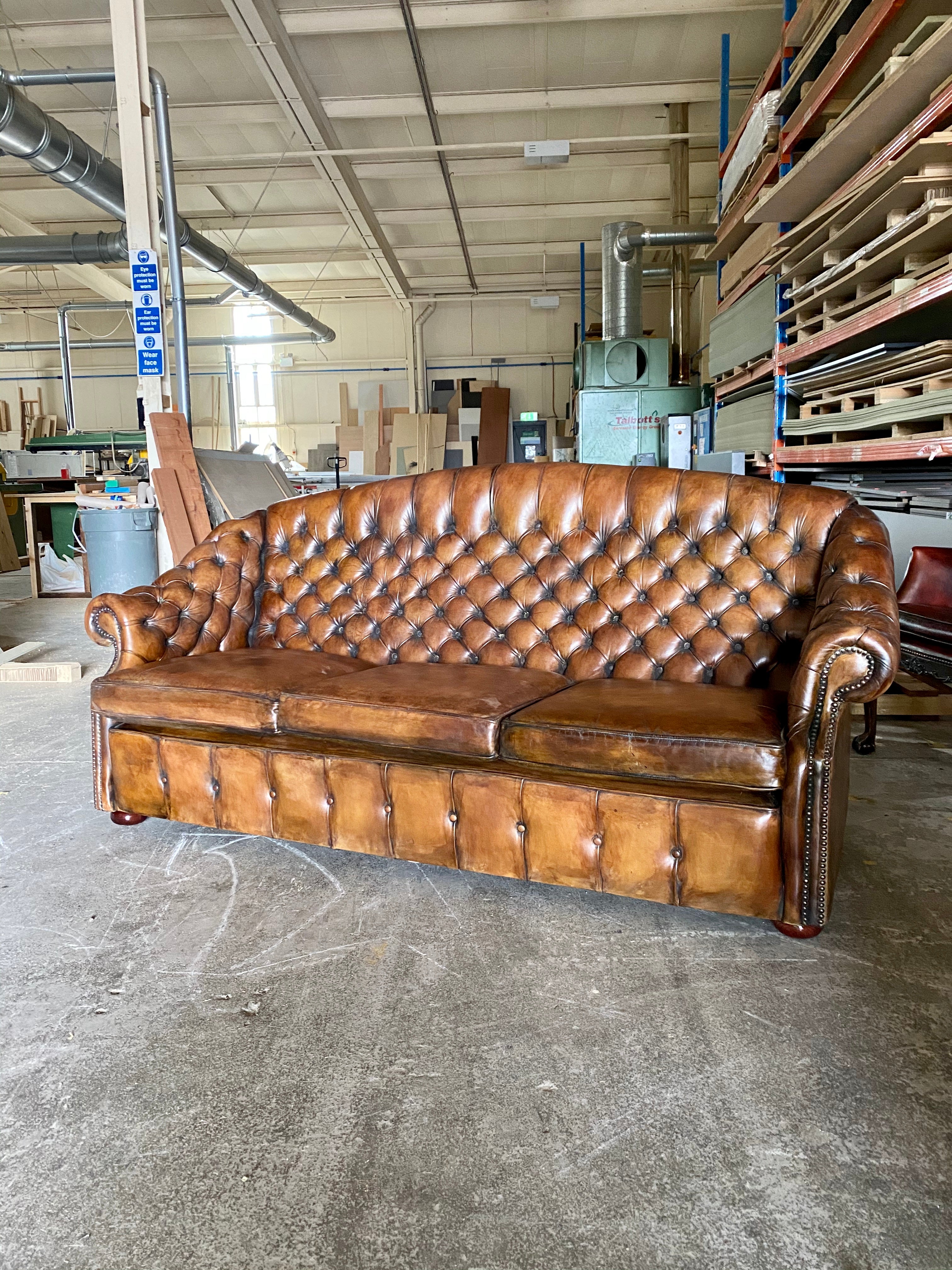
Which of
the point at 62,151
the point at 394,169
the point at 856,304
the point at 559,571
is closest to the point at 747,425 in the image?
the point at 856,304

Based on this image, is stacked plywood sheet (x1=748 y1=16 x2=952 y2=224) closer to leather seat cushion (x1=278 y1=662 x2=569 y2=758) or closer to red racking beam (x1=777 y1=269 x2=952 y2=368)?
red racking beam (x1=777 y1=269 x2=952 y2=368)

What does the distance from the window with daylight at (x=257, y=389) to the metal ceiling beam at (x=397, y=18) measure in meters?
9.02

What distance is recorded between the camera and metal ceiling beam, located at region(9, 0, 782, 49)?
19.7 ft

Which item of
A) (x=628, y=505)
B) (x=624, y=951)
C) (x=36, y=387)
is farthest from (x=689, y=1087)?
(x=36, y=387)

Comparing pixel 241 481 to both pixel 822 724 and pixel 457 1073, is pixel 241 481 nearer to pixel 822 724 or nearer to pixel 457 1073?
pixel 822 724

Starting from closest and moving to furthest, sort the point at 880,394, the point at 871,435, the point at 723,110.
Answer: the point at 880,394, the point at 871,435, the point at 723,110

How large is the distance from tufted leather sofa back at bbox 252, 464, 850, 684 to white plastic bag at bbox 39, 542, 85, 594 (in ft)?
19.0

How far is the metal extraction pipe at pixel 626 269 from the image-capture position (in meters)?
8.13

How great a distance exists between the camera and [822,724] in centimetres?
177

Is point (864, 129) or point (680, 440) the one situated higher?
point (864, 129)

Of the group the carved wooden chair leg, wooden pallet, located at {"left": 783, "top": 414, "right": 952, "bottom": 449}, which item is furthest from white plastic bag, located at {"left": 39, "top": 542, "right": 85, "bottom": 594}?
the carved wooden chair leg

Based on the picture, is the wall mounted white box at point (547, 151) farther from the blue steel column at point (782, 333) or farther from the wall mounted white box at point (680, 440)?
the blue steel column at point (782, 333)

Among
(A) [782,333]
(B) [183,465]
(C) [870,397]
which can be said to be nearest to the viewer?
(C) [870,397]

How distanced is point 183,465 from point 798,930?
4.62 metres
